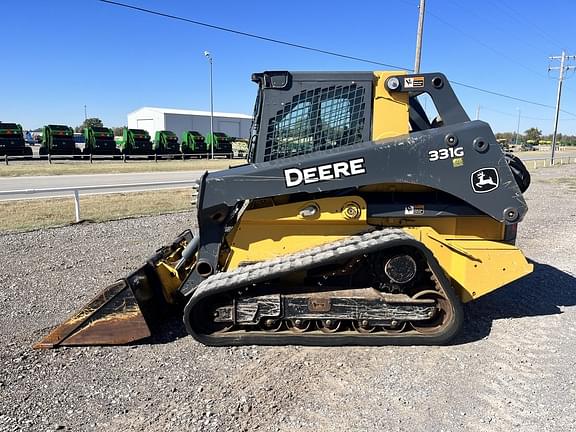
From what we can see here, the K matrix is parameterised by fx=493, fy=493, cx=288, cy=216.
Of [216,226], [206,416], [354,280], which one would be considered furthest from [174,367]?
[354,280]

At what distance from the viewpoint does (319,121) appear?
4789 millimetres

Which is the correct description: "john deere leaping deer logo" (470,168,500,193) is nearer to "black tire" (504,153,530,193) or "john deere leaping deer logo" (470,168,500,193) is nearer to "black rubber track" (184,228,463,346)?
"black tire" (504,153,530,193)

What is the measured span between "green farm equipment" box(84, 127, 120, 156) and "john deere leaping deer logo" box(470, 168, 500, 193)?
35.0 m

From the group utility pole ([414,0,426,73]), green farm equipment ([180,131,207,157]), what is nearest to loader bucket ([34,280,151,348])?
utility pole ([414,0,426,73])

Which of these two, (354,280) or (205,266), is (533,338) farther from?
(205,266)

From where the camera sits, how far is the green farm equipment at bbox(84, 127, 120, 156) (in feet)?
118

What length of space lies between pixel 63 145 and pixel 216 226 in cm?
3392

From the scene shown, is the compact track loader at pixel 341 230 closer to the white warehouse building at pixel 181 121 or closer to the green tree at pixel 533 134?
the white warehouse building at pixel 181 121

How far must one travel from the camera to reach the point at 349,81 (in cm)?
475

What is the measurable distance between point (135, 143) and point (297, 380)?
36337 millimetres

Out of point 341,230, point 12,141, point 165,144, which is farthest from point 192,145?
point 341,230

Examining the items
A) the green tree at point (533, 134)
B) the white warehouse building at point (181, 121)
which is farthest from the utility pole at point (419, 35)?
the green tree at point (533, 134)

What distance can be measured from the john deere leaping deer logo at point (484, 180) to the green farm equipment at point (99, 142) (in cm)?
3499

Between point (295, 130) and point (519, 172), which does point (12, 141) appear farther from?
point (519, 172)
